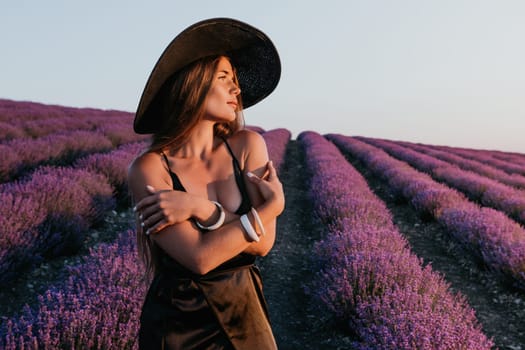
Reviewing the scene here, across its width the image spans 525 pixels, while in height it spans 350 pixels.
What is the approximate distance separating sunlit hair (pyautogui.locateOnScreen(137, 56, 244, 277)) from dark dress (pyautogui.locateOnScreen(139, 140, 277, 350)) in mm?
119

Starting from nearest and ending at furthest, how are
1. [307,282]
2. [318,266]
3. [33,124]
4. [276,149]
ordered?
[318,266] < [307,282] < [33,124] < [276,149]

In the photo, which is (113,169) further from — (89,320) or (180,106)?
(180,106)

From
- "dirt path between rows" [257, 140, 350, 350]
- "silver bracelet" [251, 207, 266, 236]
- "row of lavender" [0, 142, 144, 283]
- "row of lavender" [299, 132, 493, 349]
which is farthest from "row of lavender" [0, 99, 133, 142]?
"silver bracelet" [251, 207, 266, 236]

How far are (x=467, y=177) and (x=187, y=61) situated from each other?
9.29m

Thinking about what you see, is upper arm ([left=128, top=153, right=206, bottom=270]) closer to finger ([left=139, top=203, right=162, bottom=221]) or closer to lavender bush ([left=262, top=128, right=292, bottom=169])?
finger ([left=139, top=203, right=162, bottom=221])

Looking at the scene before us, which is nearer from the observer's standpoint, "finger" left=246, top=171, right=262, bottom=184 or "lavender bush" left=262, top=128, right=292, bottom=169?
"finger" left=246, top=171, right=262, bottom=184

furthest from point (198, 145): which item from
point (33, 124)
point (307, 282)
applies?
point (33, 124)

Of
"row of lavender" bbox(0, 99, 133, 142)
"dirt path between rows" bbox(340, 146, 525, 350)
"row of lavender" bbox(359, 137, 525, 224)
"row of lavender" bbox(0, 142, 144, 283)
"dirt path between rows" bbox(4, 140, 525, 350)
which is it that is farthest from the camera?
"row of lavender" bbox(0, 99, 133, 142)

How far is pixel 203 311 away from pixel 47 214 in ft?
13.6

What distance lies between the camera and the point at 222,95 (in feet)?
4.48

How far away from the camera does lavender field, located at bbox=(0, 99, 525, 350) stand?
249 centimetres

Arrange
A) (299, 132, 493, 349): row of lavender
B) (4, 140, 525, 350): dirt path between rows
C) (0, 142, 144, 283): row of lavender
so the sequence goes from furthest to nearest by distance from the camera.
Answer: (0, 142, 144, 283): row of lavender → (4, 140, 525, 350): dirt path between rows → (299, 132, 493, 349): row of lavender

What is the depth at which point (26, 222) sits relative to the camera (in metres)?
4.36

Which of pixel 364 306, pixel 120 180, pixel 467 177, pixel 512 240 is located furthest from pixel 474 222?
pixel 120 180
